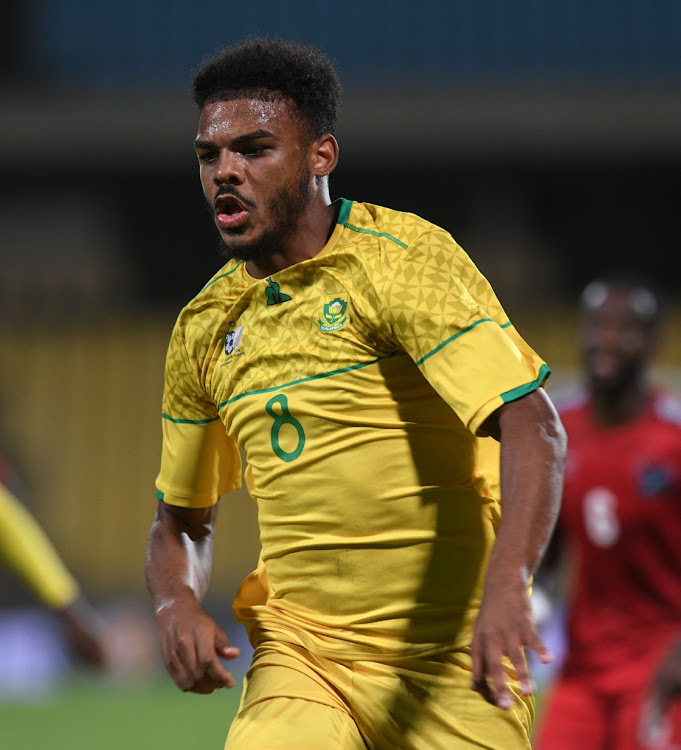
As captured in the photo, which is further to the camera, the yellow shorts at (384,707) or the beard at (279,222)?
the beard at (279,222)

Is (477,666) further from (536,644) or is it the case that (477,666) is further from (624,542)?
(624,542)

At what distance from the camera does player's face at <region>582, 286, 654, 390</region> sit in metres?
5.54

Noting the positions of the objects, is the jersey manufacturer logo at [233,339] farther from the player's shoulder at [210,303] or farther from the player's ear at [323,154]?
the player's ear at [323,154]

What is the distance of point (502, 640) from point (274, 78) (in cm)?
139

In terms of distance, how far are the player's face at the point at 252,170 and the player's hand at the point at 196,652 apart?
0.84 m

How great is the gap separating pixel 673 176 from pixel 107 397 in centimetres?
727

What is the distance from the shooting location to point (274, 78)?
302 cm

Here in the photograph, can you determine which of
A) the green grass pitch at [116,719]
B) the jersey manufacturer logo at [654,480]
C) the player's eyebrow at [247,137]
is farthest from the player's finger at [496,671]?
the green grass pitch at [116,719]

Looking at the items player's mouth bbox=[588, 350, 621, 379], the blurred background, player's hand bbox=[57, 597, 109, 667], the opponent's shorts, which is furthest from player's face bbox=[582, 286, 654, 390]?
the blurred background

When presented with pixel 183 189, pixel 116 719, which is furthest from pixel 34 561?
pixel 183 189

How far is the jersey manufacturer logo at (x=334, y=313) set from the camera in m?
2.94

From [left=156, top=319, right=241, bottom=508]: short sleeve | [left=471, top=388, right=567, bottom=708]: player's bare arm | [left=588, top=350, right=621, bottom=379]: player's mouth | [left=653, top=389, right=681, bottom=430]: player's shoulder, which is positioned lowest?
[left=653, top=389, right=681, bottom=430]: player's shoulder

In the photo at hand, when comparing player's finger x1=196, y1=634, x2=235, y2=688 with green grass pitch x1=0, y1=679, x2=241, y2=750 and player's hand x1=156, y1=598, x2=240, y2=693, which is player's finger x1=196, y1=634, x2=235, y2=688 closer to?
player's hand x1=156, y1=598, x2=240, y2=693

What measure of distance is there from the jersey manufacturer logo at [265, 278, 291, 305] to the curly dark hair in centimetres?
35
